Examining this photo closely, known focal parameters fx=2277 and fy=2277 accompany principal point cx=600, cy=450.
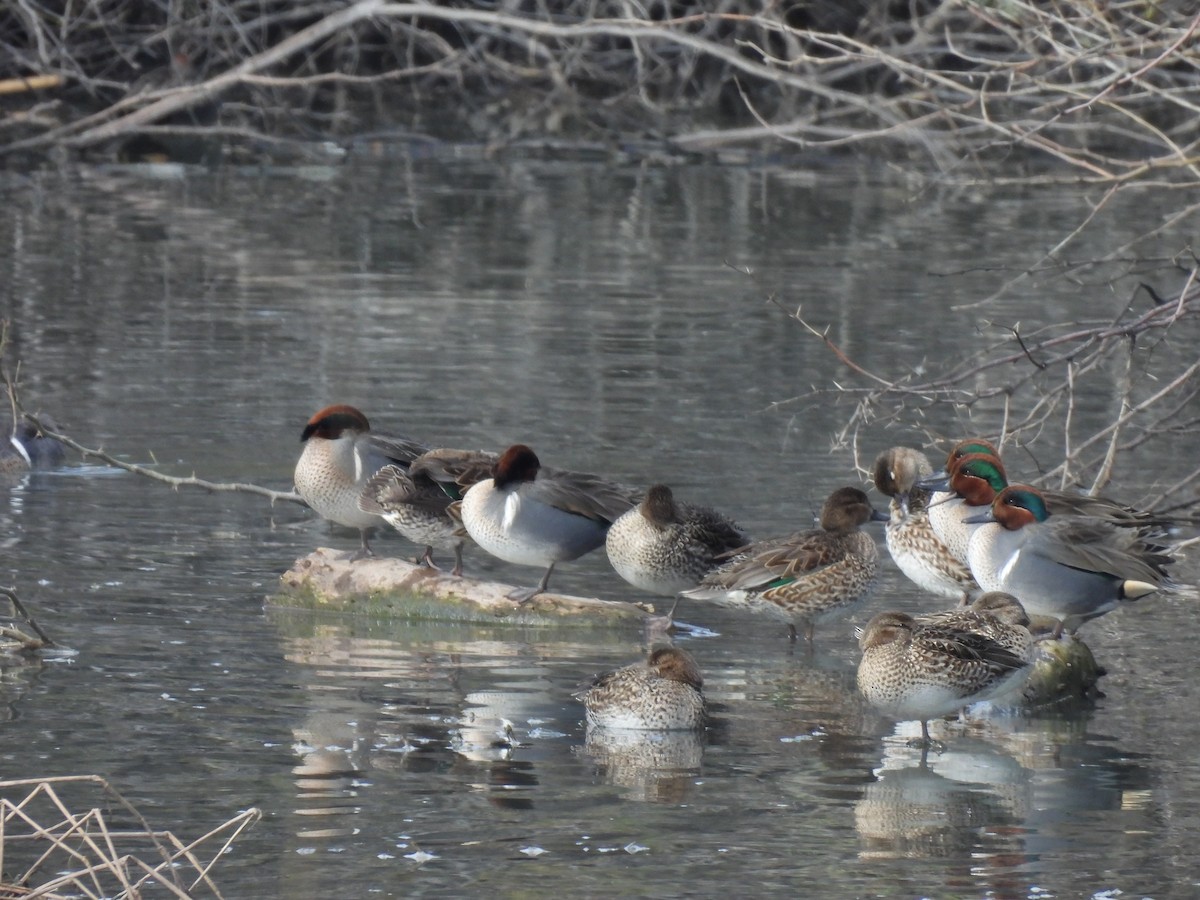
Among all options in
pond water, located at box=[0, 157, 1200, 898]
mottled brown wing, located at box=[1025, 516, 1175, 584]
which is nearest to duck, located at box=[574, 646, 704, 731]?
pond water, located at box=[0, 157, 1200, 898]

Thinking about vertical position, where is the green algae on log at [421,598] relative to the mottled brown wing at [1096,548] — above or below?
below

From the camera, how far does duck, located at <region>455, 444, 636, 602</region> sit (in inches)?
378

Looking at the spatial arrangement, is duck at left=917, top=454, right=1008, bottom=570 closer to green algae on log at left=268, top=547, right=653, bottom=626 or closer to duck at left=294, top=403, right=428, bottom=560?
green algae on log at left=268, top=547, right=653, bottom=626

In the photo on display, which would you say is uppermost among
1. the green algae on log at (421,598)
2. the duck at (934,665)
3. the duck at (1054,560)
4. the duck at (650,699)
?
the duck at (1054,560)

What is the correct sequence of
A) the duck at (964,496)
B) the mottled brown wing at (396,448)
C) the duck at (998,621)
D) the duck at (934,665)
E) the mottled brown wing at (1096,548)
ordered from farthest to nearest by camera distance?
the mottled brown wing at (396,448) < the duck at (964,496) < the mottled brown wing at (1096,548) < the duck at (998,621) < the duck at (934,665)

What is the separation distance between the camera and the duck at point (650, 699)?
7.86 m

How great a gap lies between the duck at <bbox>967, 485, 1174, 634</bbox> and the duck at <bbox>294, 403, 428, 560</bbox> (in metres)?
2.86

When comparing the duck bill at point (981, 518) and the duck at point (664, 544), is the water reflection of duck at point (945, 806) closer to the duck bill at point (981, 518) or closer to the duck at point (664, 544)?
the duck bill at point (981, 518)

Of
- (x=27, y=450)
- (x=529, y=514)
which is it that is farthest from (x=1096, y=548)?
(x=27, y=450)

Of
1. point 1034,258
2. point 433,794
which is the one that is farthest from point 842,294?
point 433,794

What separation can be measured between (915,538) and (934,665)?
197cm

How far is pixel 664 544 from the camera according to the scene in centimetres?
952

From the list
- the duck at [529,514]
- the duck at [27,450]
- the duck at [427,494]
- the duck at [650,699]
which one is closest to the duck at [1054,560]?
the duck at [650,699]

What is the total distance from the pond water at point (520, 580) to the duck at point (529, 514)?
0.39 meters
